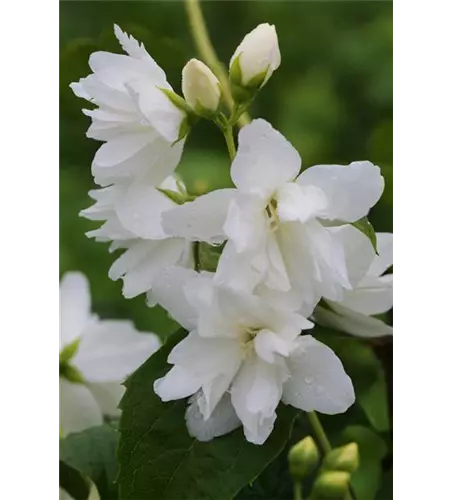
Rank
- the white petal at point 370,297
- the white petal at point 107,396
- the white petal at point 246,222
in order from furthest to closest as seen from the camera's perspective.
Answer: the white petal at point 107,396 → the white petal at point 370,297 → the white petal at point 246,222

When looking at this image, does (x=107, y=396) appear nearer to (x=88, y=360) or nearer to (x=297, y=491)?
(x=88, y=360)

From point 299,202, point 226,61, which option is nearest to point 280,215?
point 299,202

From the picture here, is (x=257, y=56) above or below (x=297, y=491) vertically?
above

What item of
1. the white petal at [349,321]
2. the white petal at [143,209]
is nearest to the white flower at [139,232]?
the white petal at [143,209]

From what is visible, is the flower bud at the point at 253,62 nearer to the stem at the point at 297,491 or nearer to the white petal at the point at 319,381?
the white petal at the point at 319,381

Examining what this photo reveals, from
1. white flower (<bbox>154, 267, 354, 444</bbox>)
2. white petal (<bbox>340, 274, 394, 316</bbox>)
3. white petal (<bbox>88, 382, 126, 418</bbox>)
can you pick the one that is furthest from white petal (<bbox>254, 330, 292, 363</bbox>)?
white petal (<bbox>88, 382, 126, 418</bbox>)

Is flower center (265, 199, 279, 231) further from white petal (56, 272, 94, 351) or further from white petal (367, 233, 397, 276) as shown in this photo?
white petal (56, 272, 94, 351)
